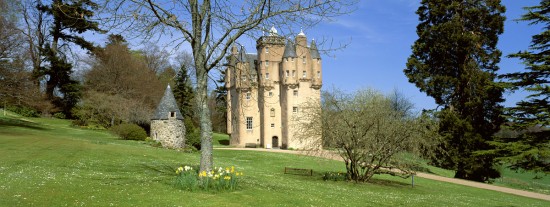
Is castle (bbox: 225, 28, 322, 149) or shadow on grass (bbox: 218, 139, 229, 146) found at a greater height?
castle (bbox: 225, 28, 322, 149)

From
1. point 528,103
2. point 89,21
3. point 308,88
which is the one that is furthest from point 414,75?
point 89,21

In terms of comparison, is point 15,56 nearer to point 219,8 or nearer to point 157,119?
point 157,119

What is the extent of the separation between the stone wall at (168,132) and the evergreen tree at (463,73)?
19993mm

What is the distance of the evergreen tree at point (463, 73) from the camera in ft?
99.7

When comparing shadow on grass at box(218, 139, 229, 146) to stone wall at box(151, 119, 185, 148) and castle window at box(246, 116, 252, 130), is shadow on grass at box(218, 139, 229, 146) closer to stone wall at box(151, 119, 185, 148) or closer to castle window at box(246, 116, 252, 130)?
castle window at box(246, 116, 252, 130)

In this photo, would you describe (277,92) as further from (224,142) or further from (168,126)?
(168,126)

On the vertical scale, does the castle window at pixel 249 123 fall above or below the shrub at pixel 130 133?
above

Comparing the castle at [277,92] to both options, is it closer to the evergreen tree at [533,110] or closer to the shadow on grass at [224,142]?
the shadow on grass at [224,142]

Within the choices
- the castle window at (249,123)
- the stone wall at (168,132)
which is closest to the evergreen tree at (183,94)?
the castle window at (249,123)

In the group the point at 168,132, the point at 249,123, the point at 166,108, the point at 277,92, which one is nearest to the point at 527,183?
A: the point at 277,92

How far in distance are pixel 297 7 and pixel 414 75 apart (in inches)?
969

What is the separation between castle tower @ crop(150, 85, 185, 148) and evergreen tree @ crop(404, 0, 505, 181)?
19898mm

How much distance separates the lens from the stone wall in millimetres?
34562

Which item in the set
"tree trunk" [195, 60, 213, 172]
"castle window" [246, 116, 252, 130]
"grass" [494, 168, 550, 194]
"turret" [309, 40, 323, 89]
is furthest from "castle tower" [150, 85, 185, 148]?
"grass" [494, 168, 550, 194]
